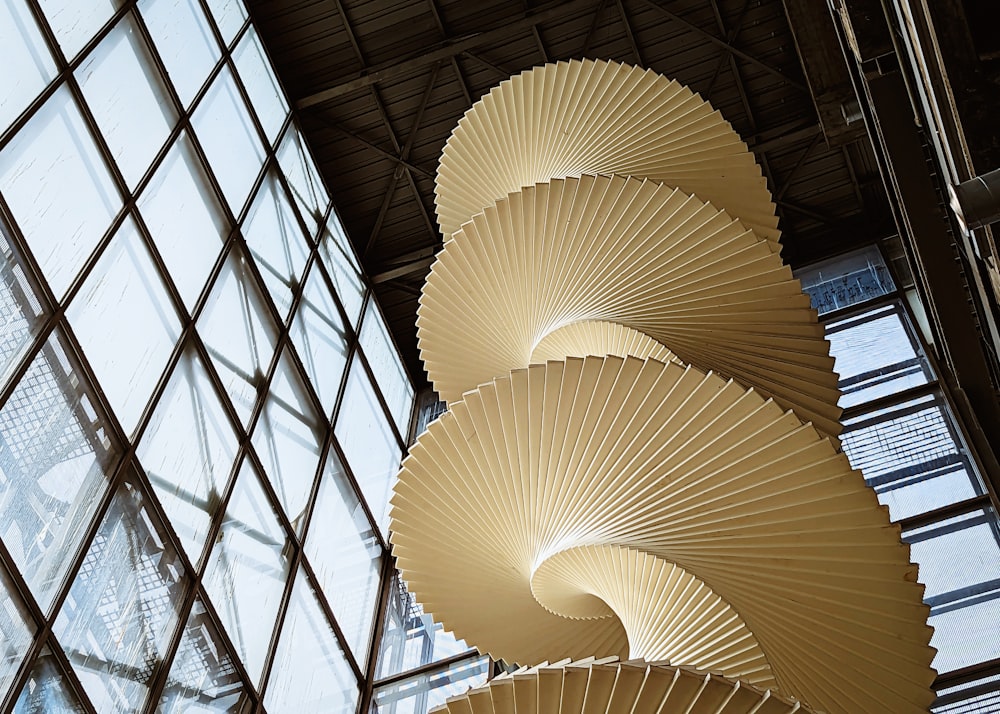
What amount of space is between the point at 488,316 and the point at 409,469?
1.48 m

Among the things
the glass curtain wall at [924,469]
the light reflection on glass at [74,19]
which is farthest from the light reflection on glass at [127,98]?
the glass curtain wall at [924,469]

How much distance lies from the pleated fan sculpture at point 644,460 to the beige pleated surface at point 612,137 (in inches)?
0.7

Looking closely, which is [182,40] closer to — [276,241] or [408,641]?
[276,241]

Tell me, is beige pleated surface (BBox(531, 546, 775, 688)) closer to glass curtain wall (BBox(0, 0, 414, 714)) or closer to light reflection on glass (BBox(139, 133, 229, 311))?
glass curtain wall (BBox(0, 0, 414, 714))

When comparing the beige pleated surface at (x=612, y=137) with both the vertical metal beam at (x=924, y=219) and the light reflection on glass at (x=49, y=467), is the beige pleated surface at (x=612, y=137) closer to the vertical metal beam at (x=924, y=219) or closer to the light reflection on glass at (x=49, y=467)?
the vertical metal beam at (x=924, y=219)

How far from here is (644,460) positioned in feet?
19.3

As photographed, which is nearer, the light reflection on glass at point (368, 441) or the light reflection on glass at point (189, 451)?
the light reflection on glass at point (189, 451)

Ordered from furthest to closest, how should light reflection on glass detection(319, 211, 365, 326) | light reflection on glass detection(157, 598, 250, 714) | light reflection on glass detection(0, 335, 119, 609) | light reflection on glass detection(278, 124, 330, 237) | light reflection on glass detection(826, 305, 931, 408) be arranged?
1. light reflection on glass detection(319, 211, 365, 326)
2. light reflection on glass detection(278, 124, 330, 237)
3. light reflection on glass detection(826, 305, 931, 408)
4. light reflection on glass detection(157, 598, 250, 714)
5. light reflection on glass detection(0, 335, 119, 609)

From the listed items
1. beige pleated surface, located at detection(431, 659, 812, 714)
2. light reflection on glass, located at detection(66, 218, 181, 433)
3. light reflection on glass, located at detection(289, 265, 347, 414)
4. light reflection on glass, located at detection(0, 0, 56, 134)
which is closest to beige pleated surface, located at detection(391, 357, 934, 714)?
beige pleated surface, located at detection(431, 659, 812, 714)

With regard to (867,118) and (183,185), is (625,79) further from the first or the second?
(183,185)

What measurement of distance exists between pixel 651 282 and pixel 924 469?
13.8 ft

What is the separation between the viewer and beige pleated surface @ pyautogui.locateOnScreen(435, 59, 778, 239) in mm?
8320

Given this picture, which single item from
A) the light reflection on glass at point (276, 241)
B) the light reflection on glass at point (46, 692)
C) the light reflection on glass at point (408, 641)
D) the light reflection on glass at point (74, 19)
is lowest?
the light reflection on glass at point (46, 692)

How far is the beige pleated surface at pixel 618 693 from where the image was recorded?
4.51 metres
